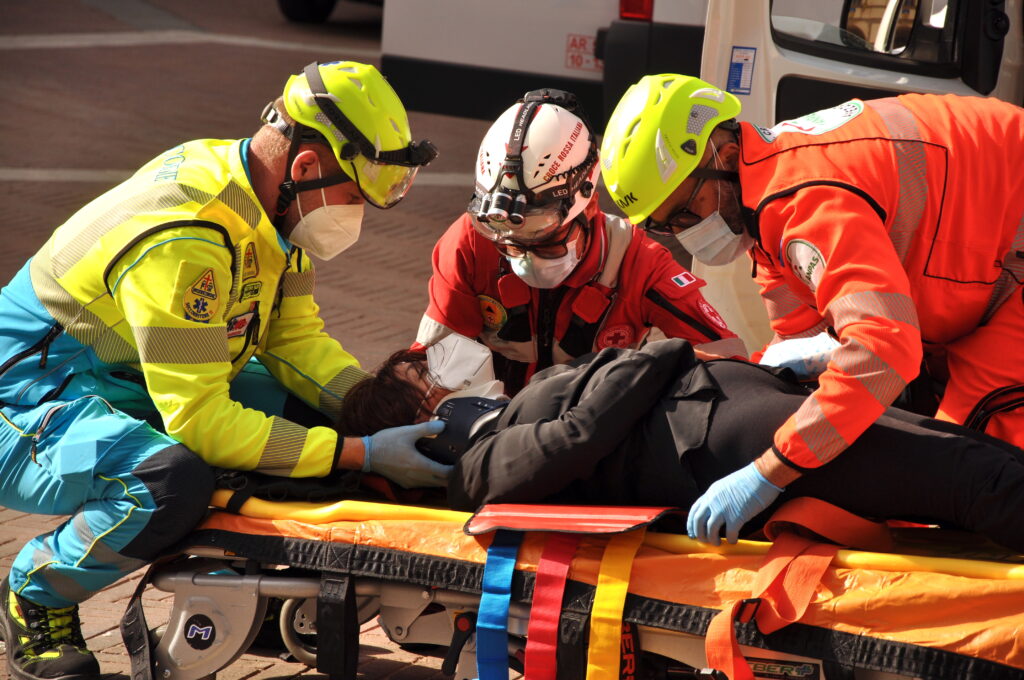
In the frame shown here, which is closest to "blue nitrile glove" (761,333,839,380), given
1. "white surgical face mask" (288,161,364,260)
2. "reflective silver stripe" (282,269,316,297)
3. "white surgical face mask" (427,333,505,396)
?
"white surgical face mask" (427,333,505,396)

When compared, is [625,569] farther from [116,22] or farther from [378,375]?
[116,22]

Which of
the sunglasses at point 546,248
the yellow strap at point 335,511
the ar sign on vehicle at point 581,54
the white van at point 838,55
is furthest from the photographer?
the ar sign on vehicle at point 581,54

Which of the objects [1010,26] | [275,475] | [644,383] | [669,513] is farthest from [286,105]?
[1010,26]

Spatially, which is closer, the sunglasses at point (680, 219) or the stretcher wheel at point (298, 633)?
the sunglasses at point (680, 219)

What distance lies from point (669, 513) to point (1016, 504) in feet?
2.42

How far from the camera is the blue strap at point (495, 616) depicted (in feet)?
9.18

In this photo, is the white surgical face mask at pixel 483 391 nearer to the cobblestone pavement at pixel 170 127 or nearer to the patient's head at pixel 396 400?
the patient's head at pixel 396 400

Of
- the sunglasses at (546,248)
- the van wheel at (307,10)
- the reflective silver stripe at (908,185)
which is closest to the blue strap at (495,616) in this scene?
the sunglasses at (546,248)

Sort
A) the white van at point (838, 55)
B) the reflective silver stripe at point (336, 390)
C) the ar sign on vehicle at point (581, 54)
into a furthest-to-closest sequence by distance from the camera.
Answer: the ar sign on vehicle at point (581, 54) → the white van at point (838, 55) → the reflective silver stripe at point (336, 390)

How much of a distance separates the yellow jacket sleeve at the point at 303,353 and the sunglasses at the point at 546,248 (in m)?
0.61

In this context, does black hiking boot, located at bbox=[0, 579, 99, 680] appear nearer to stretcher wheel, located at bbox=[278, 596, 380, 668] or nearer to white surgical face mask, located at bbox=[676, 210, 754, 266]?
stretcher wheel, located at bbox=[278, 596, 380, 668]

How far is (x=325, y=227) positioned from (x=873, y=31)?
2746 mm

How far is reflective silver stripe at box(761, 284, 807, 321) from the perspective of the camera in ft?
10.8

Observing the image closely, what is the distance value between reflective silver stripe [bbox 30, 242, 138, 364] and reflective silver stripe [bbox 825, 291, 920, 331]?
6.11ft
